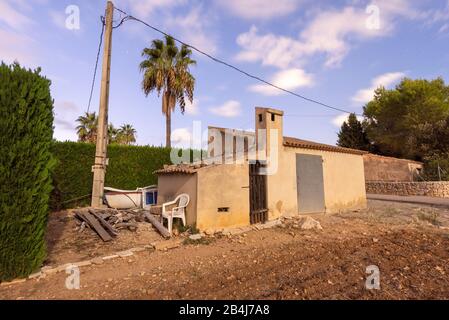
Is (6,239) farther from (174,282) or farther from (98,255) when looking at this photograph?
(174,282)

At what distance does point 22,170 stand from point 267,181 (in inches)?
283

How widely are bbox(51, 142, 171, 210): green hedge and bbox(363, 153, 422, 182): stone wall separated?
61.5ft

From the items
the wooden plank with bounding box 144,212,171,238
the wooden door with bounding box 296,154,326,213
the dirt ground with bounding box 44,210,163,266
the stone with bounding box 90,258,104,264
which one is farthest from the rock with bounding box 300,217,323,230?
the stone with bounding box 90,258,104,264

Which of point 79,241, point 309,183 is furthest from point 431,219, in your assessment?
point 79,241

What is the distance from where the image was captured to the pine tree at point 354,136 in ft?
101

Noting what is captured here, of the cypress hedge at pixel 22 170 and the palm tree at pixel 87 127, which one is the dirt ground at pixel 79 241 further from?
the palm tree at pixel 87 127

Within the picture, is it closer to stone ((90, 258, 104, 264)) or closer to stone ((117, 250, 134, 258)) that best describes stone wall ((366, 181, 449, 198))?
stone ((117, 250, 134, 258))

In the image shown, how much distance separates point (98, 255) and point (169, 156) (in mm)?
8252

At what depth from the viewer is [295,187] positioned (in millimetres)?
10586

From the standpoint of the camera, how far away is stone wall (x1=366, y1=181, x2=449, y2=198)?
1848 cm

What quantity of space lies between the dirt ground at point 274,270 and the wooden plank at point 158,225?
2.84ft

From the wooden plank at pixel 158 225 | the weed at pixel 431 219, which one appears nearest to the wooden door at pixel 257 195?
the wooden plank at pixel 158 225

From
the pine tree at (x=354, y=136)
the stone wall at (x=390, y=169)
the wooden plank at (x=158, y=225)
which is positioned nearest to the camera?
the wooden plank at (x=158, y=225)
